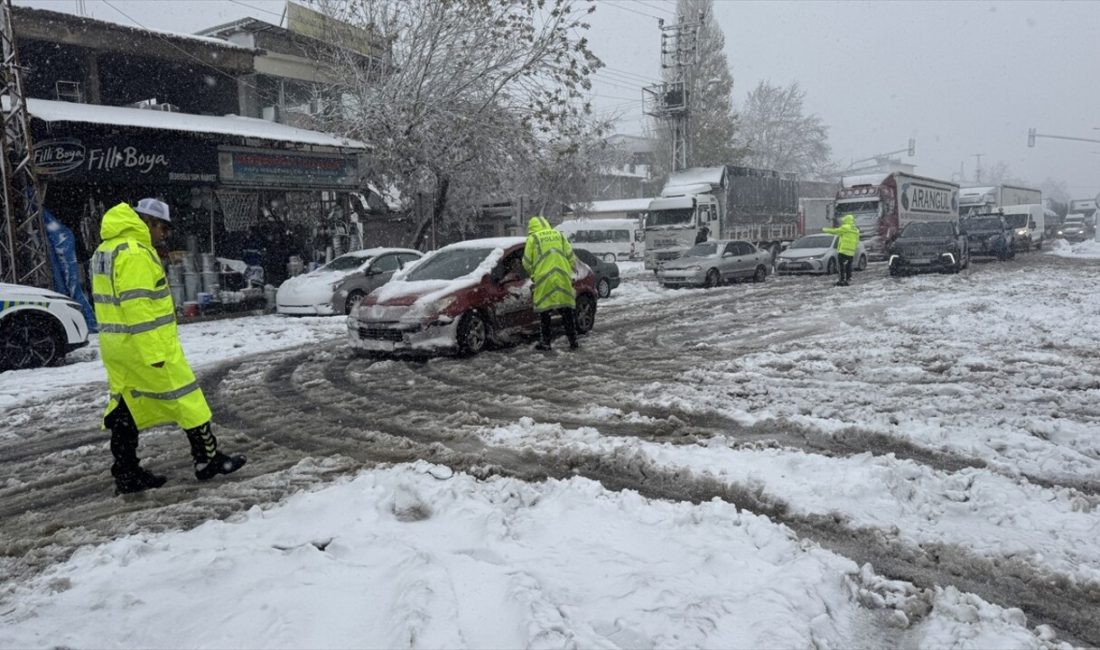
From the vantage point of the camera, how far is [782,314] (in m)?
13.9

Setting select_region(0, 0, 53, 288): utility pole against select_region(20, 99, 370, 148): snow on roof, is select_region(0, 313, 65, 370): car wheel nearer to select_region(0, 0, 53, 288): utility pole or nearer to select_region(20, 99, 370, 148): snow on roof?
select_region(0, 0, 53, 288): utility pole

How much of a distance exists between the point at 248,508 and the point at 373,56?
69.2 feet

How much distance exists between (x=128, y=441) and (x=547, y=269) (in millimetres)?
5616

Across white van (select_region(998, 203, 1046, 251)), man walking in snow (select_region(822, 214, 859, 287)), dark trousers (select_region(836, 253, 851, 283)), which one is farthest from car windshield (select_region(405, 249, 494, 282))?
white van (select_region(998, 203, 1046, 251))

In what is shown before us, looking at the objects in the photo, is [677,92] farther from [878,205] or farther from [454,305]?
[454,305]

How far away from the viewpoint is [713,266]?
21.4 m

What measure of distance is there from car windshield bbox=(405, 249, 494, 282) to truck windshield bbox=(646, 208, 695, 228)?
52.1 ft

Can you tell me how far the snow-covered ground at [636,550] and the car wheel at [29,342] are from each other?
7.51 meters

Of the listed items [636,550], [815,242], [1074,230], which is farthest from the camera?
[1074,230]

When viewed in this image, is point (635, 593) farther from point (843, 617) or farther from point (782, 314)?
point (782, 314)

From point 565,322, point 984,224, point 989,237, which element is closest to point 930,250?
point 989,237

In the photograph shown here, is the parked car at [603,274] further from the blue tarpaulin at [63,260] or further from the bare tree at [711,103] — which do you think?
the bare tree at [711,103]

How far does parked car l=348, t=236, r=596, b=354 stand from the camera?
30.8 feet

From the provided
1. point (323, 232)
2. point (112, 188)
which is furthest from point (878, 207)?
point (112, 188)
